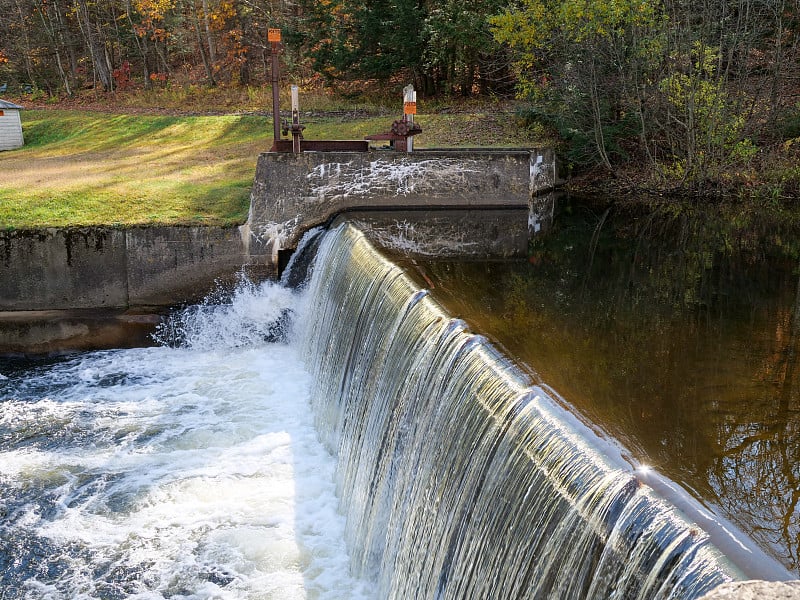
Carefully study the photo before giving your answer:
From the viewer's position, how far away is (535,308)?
26.0ft

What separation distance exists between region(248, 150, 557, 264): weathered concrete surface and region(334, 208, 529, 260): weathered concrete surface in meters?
0.28

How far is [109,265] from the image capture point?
452 inches

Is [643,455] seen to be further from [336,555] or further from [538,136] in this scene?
[538,136]

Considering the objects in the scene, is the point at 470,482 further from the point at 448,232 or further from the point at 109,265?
the point at 109,265

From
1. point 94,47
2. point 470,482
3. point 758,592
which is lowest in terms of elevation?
point 470,482

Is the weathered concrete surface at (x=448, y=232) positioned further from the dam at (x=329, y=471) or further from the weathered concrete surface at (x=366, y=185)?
the dam at (x=329, y=471)

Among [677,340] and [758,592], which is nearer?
[758,592]

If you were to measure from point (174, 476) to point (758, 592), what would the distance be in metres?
6.88

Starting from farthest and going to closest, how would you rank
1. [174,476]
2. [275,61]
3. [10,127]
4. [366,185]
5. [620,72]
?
[10,127]
[620,72]
[366,185]
[275,61]
[174,476]

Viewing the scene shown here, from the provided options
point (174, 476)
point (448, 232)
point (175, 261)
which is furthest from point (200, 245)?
point (174, 476)

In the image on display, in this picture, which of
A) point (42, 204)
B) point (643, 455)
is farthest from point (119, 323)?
point (643, 455)

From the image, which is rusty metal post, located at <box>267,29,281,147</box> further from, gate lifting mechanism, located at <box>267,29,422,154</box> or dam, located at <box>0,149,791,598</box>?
dam, located at <box>0,149,791,598</box>

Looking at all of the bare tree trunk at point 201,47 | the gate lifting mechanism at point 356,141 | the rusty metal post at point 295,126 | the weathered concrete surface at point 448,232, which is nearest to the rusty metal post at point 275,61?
the gate lifting mechanism at point 356,141

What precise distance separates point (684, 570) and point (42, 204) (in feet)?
39.0
